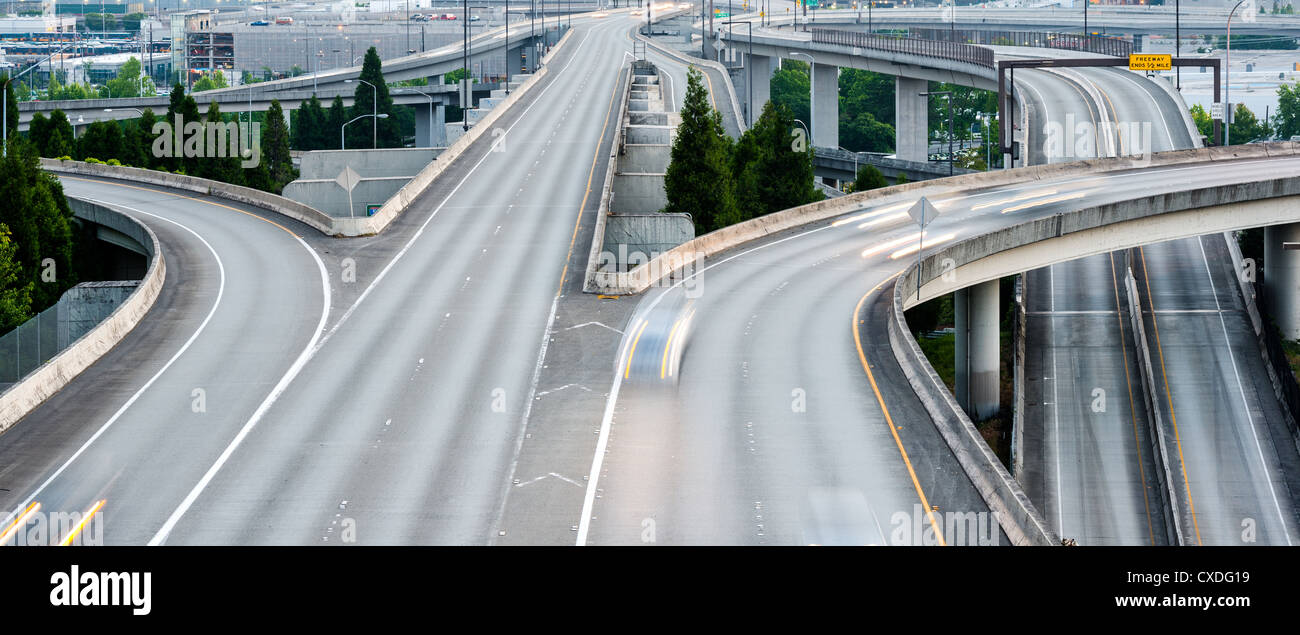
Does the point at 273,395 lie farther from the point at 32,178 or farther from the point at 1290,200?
the point at 1290,200

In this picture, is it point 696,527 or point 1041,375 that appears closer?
point 696,527

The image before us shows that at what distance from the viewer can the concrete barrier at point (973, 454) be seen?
23516 millimetres

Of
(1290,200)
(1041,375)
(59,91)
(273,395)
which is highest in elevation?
(59,91)

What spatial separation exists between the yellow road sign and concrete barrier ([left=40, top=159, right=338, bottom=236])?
1731 inches

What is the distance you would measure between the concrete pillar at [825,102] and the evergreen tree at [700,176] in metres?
75.0

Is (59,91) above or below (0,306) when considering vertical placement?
above

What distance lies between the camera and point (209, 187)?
210 feet

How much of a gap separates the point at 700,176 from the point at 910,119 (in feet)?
210

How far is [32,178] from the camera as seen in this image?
5384cm

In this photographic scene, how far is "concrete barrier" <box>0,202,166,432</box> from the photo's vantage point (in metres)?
31.2

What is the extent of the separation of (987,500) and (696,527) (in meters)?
5.25

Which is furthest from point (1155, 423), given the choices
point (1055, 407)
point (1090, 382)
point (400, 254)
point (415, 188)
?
point (415, 188)
